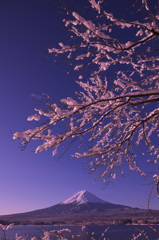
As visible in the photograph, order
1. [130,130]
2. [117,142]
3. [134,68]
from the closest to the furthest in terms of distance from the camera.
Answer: [130,130] < [117,142] < [134,68]

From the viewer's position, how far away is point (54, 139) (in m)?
2.95

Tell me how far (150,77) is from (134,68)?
76 cm

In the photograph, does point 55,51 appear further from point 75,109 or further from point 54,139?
point 54,139

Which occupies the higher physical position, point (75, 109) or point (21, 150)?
point (75, 109)

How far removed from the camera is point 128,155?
5012 mm

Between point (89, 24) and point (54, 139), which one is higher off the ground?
point (89, 24)

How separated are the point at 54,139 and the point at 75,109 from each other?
552mm

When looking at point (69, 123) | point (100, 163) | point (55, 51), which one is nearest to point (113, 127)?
point (100, 163)

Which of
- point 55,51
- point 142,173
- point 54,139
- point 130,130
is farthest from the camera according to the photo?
point 142,173

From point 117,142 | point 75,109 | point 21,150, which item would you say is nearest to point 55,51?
point 75,109

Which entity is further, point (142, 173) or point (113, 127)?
point (142, 173)

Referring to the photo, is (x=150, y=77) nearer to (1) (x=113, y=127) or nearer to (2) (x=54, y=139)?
(1) (x=113, y=127)

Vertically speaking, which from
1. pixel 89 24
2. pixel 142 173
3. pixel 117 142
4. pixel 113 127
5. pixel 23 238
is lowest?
pixel 23 238

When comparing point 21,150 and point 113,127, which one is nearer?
point 21,150
